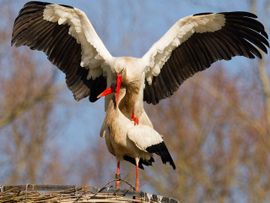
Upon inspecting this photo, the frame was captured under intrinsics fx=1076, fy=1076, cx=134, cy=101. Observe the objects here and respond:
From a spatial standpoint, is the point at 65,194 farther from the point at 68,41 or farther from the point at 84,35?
the point at 68,41

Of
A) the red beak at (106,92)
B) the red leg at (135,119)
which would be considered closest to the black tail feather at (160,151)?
the red leg at (135,119)

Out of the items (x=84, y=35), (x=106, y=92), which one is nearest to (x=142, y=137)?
(x=106, y=92)

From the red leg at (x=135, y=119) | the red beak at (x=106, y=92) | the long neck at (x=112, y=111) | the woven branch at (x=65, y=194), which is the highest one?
the red beak at (x=106, y=92)

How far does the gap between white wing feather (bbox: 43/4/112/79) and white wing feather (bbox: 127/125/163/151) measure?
107 cm

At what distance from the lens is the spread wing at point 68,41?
39.5ft

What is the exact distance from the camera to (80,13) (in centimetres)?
1196

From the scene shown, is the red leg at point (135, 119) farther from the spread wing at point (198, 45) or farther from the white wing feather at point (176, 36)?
the spread wing at point (198, 45)

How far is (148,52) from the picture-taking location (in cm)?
1211

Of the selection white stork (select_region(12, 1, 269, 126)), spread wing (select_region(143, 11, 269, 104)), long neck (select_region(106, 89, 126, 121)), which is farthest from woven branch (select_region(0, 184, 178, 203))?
spread wing (select_region(143, 11, 269, 104))

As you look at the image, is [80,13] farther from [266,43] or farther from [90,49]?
[266,43]

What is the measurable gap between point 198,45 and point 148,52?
3.06 feet

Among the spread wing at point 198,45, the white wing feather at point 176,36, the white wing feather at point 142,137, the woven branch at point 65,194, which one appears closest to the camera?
the woven branch at point 65,194

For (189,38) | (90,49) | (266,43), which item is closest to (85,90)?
(90,49)

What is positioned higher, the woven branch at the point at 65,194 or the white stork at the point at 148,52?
the white stork at the point at 148,52
